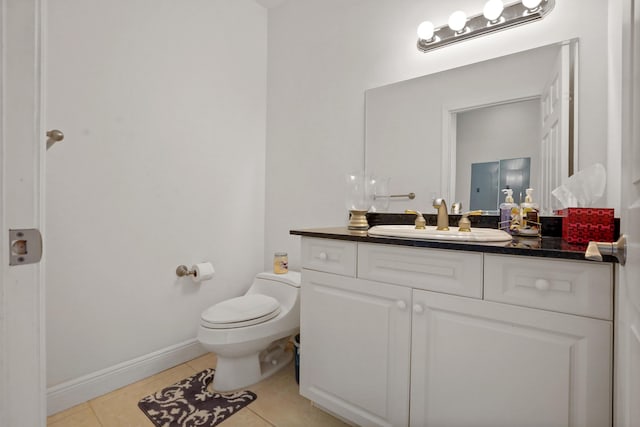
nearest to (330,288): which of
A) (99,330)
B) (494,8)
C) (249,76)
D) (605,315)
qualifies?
(605,315)

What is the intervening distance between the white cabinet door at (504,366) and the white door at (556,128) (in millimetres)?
706

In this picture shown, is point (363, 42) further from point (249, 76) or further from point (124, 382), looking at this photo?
point (124, 382)

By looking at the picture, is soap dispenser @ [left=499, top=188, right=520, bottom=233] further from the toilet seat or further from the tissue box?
the toilet seat

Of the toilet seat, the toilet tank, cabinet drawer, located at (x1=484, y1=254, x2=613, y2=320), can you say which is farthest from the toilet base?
cabinet drawer, located at (x1=484, y1=254, x2=613, y2=320)

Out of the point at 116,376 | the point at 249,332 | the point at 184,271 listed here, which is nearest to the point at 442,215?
the point at 249,332

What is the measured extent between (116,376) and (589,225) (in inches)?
90.1

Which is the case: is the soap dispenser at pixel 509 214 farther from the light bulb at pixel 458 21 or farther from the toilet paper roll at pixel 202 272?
the toilet paper roll at pixel 202 272

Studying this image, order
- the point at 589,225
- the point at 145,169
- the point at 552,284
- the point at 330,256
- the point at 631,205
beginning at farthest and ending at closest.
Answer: the point at 145,169 → the point at 330,256 → the point at 589,225 → the point at 552,284 → the point at 631,205

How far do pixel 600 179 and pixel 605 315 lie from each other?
1.86 ft

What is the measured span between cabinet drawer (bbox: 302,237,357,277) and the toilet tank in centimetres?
54

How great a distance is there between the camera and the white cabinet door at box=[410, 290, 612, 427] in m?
0.87

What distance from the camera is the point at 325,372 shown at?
4.65 feet

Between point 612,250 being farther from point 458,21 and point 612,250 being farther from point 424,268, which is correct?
point 458,21

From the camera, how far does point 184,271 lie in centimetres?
202
